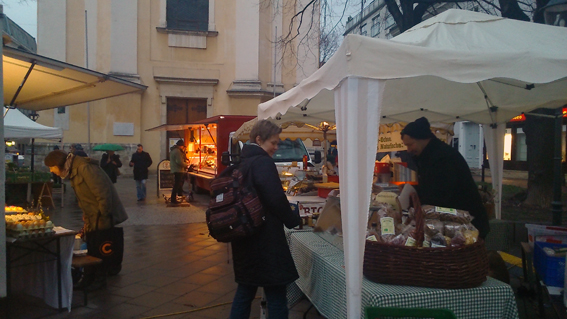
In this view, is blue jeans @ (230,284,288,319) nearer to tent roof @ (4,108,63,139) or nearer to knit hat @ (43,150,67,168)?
knit hat @ (43,150,67,168)

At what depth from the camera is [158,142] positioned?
66.3 feet

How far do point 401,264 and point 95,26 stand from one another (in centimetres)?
2038

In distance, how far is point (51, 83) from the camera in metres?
5.52

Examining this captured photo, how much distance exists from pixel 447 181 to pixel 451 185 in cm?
4

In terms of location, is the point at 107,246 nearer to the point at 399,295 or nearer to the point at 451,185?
the point at 399,295

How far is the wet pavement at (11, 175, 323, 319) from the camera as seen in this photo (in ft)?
14.6

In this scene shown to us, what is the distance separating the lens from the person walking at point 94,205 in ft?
16.0

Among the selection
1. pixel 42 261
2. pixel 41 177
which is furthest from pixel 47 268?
pixel 41 177

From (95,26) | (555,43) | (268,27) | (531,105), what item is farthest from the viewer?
(268,27)

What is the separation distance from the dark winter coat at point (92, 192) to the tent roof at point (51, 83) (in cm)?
97

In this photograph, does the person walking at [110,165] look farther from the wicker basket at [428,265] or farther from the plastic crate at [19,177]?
the wicker basket at [428,265]

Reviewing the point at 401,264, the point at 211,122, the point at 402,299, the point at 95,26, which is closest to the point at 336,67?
the point at 401,264

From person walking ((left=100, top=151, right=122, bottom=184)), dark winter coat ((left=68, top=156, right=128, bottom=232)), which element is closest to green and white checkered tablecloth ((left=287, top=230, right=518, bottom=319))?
dark winter coat ((left=68, top=156, right=128, bottom=232))

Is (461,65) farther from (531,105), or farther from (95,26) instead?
(95,26)
